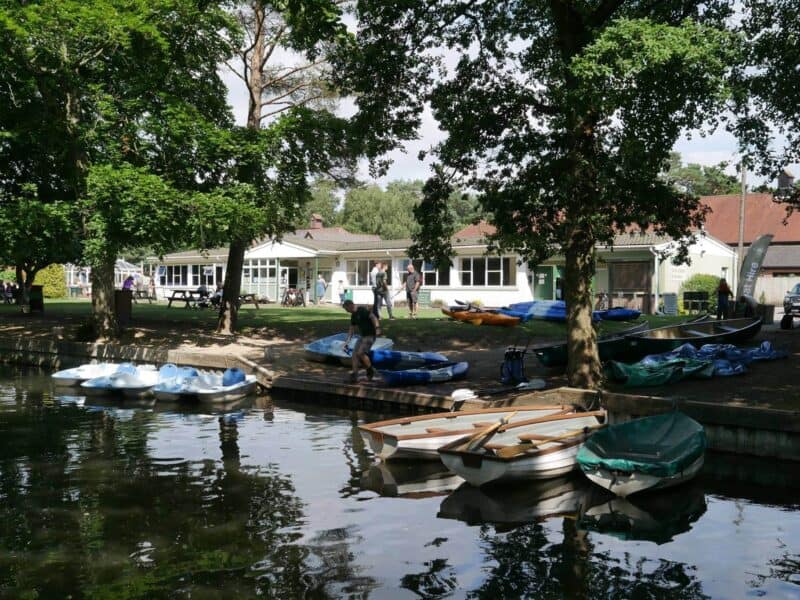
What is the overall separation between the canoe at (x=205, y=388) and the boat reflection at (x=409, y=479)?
20.0 ft

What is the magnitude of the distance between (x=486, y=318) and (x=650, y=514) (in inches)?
678

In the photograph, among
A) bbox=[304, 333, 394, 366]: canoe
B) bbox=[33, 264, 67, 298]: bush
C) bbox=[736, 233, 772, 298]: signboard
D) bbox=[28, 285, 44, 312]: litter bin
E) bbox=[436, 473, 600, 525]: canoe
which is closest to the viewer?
bbox=[436, 473, 600, 525]: canoe

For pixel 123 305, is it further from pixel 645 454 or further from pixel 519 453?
pixel 645 454

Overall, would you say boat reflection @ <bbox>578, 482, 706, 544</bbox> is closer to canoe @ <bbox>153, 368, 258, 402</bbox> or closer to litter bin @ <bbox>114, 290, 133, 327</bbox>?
canoe @ <bbox>153, 368, 258, 402</bbox>

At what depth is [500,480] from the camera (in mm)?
10031

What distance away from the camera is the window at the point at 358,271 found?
Result: 1826 inches

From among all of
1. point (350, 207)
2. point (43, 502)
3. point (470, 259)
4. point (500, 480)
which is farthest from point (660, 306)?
point (350, 207)

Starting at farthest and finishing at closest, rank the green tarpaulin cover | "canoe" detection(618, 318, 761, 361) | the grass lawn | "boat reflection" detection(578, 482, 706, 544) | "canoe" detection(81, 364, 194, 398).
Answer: the grass lawn < "canoe" detection(81, 364, 194, 398) < "canoe" detection(618, 318, 761, 361) < the green tarpaulin cover < "boat reflection" detection(578, 482, 706, 544)

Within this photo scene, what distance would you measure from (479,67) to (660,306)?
76.3 ft

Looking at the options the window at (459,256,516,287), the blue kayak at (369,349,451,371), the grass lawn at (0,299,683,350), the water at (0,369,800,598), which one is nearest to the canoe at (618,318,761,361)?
the grass lawn at (0,299,683,350)

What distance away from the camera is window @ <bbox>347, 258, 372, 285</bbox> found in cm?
4638

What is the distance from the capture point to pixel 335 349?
64.3 ft

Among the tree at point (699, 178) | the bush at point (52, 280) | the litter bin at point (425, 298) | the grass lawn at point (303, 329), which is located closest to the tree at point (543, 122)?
the grass lawn at point (303, 329)

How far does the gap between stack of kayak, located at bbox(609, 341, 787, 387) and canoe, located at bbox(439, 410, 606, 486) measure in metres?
3.37
